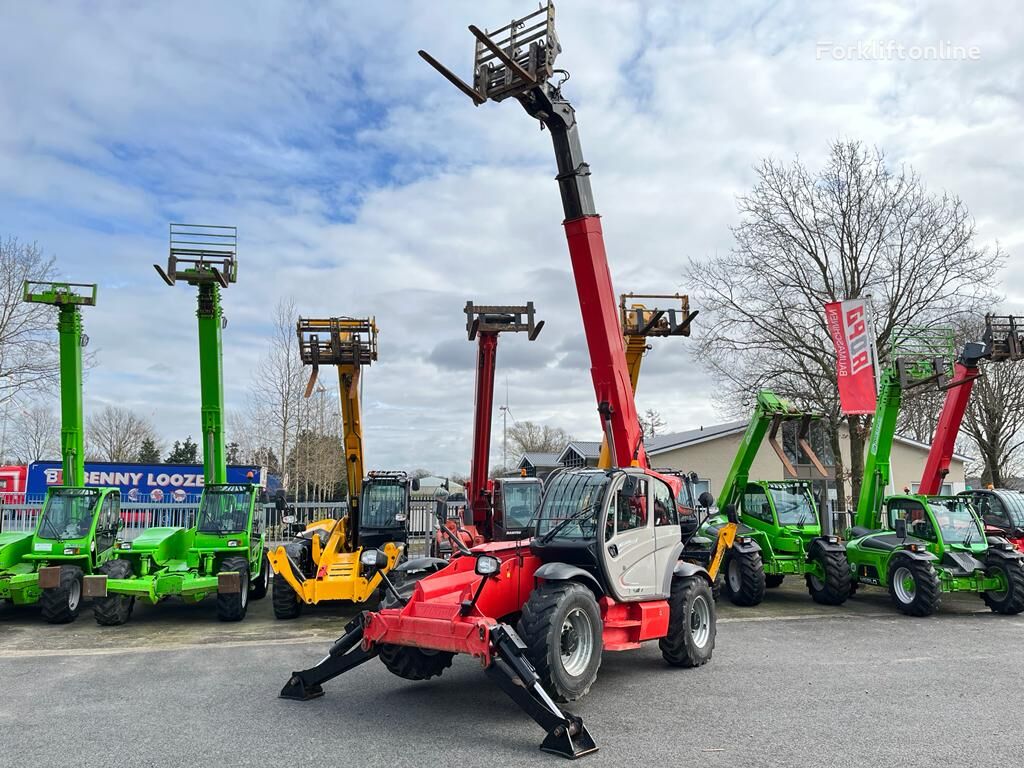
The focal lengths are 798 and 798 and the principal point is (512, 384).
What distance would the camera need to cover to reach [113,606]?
1225cm

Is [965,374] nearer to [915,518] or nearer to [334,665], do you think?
[915,518]

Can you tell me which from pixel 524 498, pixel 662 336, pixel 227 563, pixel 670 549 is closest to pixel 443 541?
pixel 524 498

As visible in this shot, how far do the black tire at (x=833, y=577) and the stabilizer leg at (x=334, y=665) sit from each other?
10.0 m

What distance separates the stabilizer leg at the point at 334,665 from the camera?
24.5 ft

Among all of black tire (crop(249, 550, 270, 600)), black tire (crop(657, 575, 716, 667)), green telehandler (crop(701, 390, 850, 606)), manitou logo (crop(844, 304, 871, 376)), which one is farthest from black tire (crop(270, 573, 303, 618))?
manitou logo (crop(844, 304, 871, 376))

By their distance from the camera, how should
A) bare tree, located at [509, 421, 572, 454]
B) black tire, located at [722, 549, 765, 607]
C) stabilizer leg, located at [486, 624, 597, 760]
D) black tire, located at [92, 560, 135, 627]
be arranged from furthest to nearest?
bare tree, located at [509, 421, 572, 454] < black tire, located at [722, 549, 765, 607] < black tire, located at [92, 560, 135, 627] < stabilizer leg, located at [486, 624, 597, 760]

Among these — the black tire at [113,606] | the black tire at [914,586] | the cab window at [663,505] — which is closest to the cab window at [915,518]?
the black tire at [914,586]

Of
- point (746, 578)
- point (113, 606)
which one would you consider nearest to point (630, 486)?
point (746, 578)

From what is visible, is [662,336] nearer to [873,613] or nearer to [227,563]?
[873,613]

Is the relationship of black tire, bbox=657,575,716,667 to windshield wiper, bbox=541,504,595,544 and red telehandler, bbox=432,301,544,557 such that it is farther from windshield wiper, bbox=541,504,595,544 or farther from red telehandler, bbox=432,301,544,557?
red telehandler, bbox=432,301,544,557

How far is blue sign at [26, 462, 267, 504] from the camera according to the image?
25953 millimetres

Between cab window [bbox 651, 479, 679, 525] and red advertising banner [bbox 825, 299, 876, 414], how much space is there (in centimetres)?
1035

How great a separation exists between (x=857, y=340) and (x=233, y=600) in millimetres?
14677

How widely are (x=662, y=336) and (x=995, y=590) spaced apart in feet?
23.7
